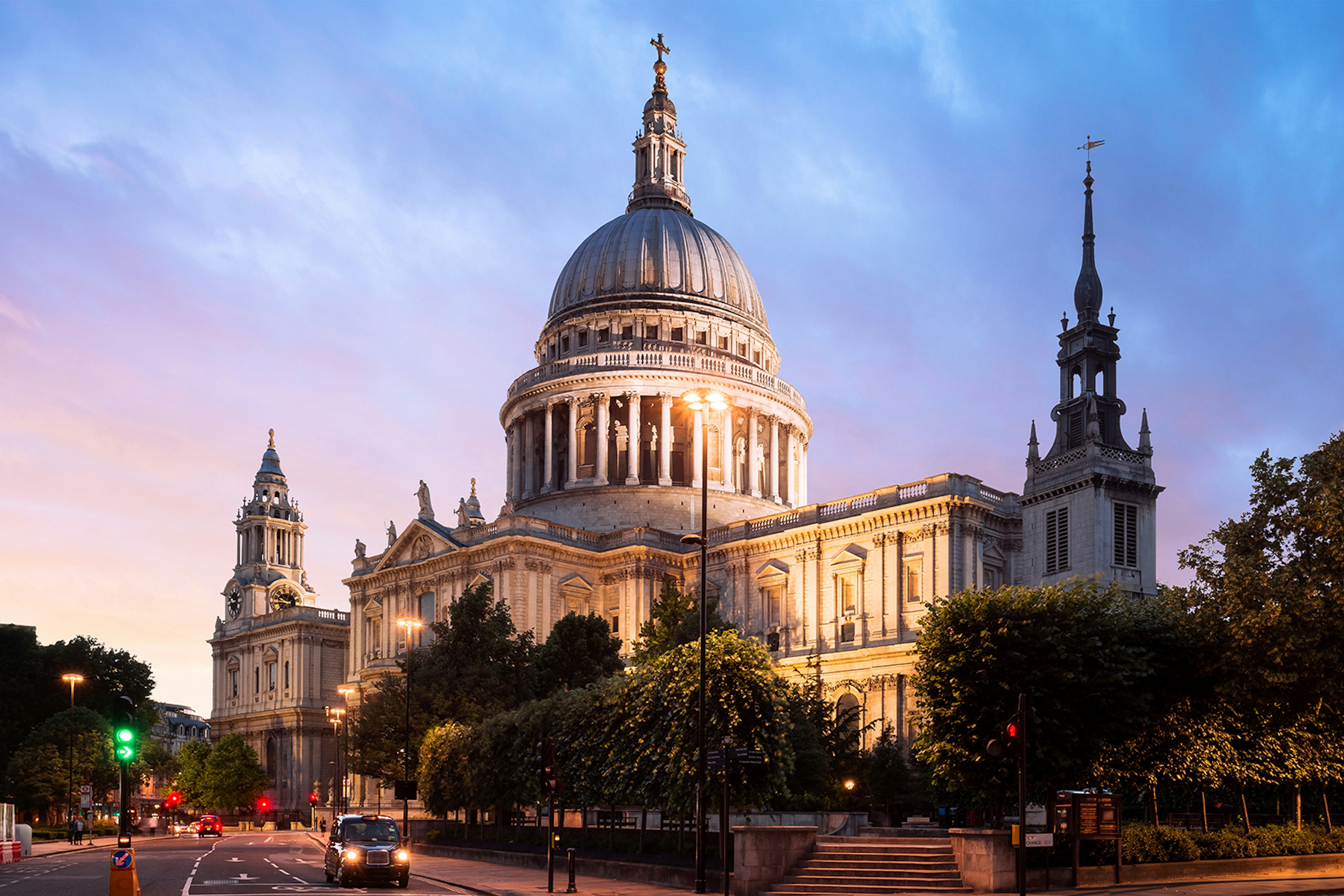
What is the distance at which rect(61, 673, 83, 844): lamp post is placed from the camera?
7144cm

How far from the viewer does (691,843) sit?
120 feet

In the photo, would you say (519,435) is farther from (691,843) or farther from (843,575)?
(691,843)

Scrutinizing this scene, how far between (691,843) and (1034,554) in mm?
31838

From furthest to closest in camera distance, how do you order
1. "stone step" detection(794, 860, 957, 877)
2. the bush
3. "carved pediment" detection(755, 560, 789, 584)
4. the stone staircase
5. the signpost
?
"carved pediment" detection(755, 560, 789, 584) → the bush → the signpost → "stone step" detection(794, 860, 957, 877) → the stone staircase

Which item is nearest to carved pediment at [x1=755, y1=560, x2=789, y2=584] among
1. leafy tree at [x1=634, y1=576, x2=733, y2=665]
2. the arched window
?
leafy tree at [x1=634, y1=576, x2=733, y2=665]

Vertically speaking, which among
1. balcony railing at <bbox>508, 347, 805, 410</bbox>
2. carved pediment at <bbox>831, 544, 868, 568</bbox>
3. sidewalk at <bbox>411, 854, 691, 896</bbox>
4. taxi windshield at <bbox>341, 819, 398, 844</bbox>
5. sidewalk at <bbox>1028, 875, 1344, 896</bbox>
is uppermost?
balcony railing at <bbox>508, 347, 805, 410</bbox>

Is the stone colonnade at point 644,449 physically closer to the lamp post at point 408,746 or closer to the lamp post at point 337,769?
the lamp post at point 337,769

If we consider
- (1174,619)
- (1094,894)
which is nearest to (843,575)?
(1174,619)

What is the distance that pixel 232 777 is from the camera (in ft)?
346

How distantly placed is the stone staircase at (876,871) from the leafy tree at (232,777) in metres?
83.4

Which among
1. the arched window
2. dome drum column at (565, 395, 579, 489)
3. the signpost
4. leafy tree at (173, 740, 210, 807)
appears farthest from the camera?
leafy tree at (173, 740, 210, 807)

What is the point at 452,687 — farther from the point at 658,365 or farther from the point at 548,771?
the point at 658,365

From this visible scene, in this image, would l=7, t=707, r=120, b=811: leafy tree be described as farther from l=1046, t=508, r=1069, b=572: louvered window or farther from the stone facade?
l=1046, t=508, r=1069, b=572: louvered window

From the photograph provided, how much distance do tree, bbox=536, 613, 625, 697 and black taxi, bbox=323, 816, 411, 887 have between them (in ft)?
86.8
